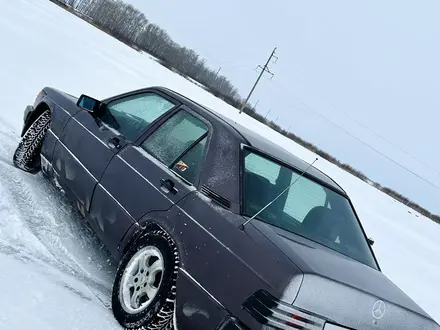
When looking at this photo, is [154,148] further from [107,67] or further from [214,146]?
[107,67]

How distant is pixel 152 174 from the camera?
141 inches

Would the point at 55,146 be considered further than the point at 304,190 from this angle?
Yes

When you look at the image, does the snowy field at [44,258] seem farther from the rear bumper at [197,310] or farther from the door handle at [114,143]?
the door handle at [114,143]

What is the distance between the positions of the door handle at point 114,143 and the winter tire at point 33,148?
1466mm

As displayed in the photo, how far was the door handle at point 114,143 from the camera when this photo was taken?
161 inches

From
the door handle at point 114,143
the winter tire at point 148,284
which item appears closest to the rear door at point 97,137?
the door handle at point 114,143

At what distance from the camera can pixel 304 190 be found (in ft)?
11.9

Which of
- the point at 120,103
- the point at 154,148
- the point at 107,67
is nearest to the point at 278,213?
the point at 154,148

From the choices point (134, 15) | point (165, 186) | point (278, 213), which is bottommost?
point (165, 186)

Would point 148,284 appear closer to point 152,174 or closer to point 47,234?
point 152,174

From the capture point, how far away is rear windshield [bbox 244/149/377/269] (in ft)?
10.3

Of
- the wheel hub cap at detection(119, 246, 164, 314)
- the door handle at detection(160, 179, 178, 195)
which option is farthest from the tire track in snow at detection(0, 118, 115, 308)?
the door handle at detection(160, 179, 178, 195)

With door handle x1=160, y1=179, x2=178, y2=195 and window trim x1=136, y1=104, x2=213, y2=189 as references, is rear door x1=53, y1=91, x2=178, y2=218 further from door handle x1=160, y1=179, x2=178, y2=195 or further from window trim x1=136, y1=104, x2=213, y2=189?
door handle x1=160, y1=179, x2=178, y2=195

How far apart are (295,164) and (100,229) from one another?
1.59 m
